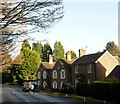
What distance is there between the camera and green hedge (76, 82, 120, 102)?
4116 cm

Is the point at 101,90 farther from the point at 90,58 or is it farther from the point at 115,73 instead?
the point at 90,58

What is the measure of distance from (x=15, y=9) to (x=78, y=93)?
47.0 meters

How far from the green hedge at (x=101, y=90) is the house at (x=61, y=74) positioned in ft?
45.6

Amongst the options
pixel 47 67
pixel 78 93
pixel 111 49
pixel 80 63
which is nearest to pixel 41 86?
pixel 47 67

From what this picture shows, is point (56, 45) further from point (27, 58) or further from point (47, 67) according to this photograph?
point (47, 67)

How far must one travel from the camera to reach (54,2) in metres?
12.9

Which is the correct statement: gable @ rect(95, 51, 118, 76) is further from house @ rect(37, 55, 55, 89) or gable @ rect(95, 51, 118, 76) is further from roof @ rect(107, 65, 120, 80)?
house @ rect(37, 55, 55, 89)

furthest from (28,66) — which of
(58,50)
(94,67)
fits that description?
(94,67)

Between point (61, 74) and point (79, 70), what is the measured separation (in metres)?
7.73

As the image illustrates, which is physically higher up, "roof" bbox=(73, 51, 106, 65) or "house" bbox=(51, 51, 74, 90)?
"roof" bbox=(73, 51, 106, 65)

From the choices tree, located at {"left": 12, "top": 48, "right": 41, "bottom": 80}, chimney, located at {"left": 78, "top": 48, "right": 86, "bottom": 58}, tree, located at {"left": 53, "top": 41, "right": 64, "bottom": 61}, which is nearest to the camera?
chimney, located at {"left": 78, "top": 48, "right": 86, "bottom": 58}

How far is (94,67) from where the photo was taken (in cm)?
6169

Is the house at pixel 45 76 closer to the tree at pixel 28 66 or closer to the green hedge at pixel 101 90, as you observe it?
the tree at pixel 28 66

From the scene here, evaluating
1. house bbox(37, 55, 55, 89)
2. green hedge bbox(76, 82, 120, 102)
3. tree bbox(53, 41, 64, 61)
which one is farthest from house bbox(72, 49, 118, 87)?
tree bbox(53, 41, 64, 61)
